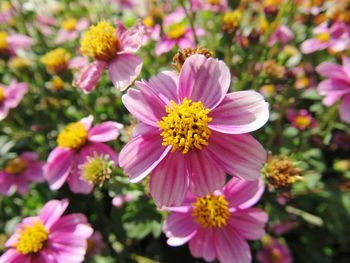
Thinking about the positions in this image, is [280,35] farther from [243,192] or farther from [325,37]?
[243,192]

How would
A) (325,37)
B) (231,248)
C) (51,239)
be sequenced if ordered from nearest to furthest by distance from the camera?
(231,248), (51,239), (325,37)

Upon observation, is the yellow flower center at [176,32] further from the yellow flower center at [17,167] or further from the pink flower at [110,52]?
the yellow flower center at [17,167]

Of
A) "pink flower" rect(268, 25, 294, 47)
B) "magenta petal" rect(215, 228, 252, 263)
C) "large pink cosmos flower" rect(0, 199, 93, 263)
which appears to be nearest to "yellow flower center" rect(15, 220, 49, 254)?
"large pink cosmos flower" rect(0, 199, 93, 263)

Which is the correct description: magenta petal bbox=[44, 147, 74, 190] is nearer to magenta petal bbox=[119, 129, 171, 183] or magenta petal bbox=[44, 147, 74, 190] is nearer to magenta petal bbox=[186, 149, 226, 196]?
magenta petal bbox=[119, 129, 171, 183]

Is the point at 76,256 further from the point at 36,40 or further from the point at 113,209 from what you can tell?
the point at 36,40

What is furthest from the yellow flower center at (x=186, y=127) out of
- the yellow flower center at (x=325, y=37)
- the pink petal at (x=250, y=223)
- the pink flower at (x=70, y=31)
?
the pink flower at (x=70, y=31)

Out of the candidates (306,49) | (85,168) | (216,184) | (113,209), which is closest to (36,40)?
(113,209)

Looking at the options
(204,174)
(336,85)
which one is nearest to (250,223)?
(204,174)
